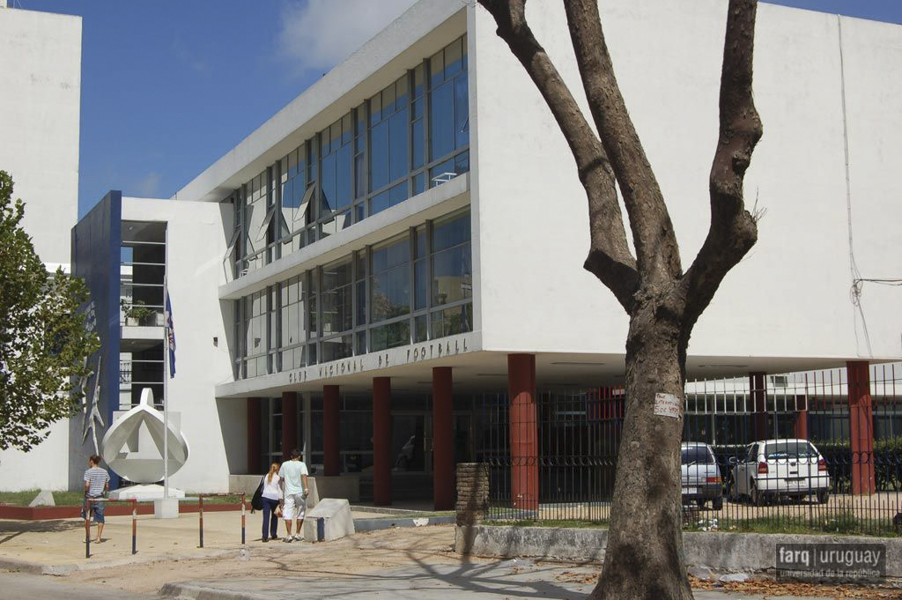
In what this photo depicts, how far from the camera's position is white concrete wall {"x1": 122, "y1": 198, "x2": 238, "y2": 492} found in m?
39.9

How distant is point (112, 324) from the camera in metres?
38.7

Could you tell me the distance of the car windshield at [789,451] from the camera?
1574 centimetres

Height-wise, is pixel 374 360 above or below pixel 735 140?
below

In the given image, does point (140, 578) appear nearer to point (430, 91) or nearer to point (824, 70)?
point (430, 91)

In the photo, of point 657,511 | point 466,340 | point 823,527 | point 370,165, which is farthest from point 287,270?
point 657,511

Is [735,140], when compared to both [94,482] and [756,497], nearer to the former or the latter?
[756,497]

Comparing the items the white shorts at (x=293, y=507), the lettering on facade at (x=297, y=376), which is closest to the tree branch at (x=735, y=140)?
the white shorts at (x=293, y=507)

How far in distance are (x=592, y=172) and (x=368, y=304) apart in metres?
18.2

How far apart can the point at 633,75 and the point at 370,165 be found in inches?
319

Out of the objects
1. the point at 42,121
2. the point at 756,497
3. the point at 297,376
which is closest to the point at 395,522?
the point at 756,497

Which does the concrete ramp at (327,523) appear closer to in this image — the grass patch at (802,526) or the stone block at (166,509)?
the grass patch at (802,526)

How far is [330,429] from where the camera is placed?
111 feet

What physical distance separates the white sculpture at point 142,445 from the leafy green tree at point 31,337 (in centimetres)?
841

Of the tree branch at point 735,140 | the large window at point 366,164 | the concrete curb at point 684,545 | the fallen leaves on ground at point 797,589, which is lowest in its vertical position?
the fallen leaves on ground at point 797,589
